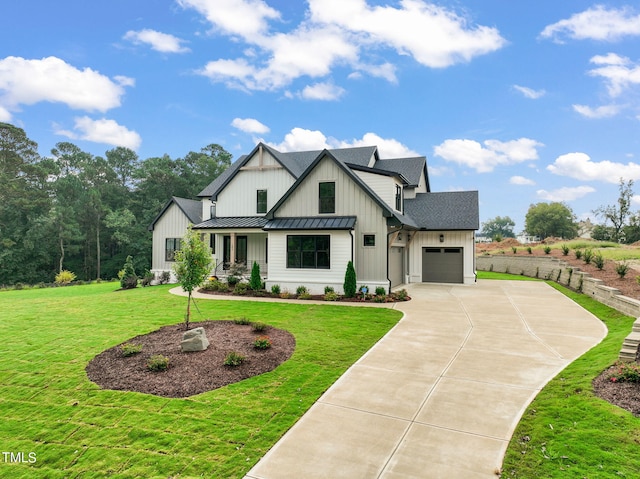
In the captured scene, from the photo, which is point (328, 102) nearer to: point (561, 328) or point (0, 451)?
point (561, 328)

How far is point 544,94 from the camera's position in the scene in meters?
18.7

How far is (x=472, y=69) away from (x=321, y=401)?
20.2 metres

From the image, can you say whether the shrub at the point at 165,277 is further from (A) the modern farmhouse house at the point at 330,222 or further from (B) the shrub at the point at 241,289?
(B) the shrub at the point at 241,289

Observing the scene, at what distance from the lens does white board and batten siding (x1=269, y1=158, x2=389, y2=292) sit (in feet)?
53.7

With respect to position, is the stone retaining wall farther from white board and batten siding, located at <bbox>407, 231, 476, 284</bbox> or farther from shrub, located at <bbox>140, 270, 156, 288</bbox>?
shrub, located at <bbox>140, 270, 156, 288</bbox>

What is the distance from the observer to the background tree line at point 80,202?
39.9 meters

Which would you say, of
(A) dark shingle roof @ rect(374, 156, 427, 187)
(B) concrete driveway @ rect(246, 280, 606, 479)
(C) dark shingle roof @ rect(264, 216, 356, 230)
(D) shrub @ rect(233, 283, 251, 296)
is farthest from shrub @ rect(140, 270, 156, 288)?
(B) concrete driveway @ rect(246, 280, 606, 479)

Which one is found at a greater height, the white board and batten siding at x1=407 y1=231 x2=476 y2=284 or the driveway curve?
the white board and batten siding at x1=407 y1=231 x2=476 y2=284

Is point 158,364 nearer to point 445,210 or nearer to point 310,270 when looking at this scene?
point 310,270

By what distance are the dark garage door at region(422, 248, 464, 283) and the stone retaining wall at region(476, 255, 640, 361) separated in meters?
5.78

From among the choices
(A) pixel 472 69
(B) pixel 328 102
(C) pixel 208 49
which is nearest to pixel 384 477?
(A) pixel 472 69

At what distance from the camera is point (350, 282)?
15.7m

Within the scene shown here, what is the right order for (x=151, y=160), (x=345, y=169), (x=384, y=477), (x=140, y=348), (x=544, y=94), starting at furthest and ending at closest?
1. (x=151, y=160)
2. (x=544, y=94)
3. (x=345, y=169)
4. (x=140, y=348)
5. (x=384, y=477)

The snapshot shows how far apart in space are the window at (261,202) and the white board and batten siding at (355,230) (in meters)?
4.80
